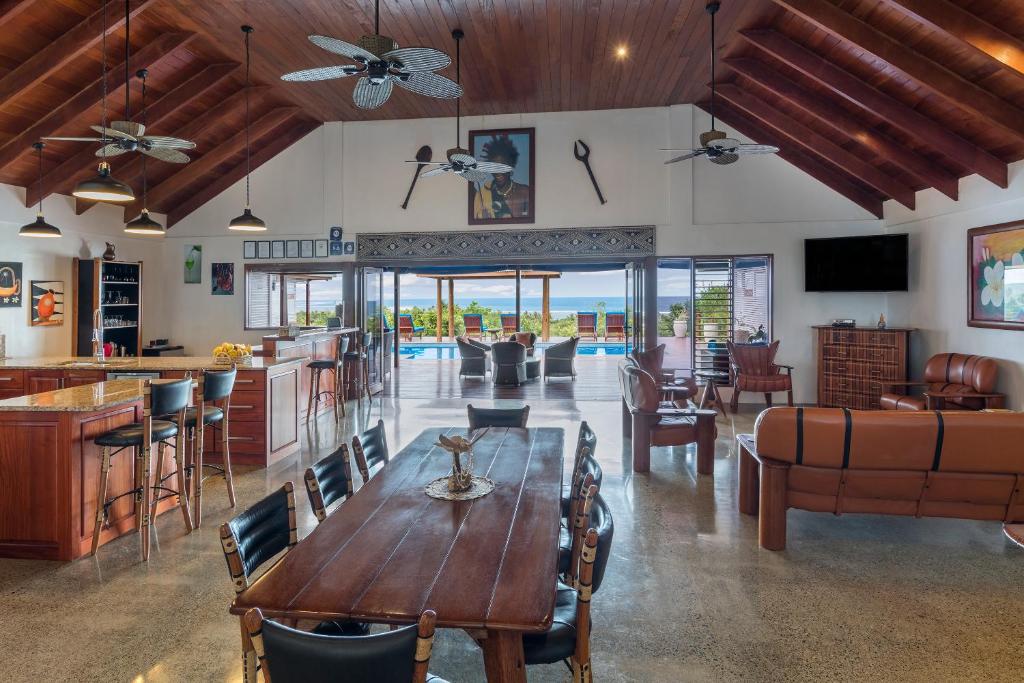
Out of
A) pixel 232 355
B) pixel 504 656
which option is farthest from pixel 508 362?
pixel 504 656

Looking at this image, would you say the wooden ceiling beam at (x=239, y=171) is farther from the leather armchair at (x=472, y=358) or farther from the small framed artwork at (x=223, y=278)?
the leather armchair at (x=472, y=358)

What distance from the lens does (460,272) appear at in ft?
47.2

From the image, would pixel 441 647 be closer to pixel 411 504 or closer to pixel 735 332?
pixel 411 504

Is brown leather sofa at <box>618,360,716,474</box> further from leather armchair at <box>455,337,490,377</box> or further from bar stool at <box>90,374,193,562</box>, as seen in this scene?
leather armchair at <box>455,337,490,377</box>

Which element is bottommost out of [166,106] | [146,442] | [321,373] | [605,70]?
[146,442]

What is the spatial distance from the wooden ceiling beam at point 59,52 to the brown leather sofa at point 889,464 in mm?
6217

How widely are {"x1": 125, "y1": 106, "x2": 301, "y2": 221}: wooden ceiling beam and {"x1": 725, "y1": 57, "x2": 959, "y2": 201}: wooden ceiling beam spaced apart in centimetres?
596

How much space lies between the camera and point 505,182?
8.86 m

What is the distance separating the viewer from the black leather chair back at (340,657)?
117 centimetres

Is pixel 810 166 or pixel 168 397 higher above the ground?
pixel 810 166

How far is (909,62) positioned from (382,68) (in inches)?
169

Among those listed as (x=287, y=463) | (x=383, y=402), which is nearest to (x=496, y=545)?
(x=287, y=463)

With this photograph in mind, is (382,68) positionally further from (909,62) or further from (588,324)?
(588,324)

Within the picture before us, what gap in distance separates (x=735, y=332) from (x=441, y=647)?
24.0 ft
